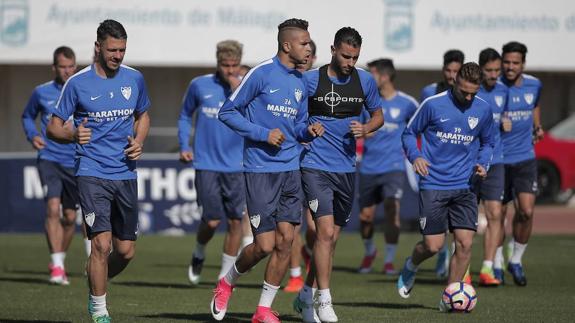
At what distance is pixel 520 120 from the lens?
15.0 m

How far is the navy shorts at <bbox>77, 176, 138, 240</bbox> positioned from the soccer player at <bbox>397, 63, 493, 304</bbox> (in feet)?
9.45

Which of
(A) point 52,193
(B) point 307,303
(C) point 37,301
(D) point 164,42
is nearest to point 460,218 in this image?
(B) point 307,303

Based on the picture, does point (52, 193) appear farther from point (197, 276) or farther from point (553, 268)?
point (553, 268)

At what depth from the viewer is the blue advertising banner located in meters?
23.0

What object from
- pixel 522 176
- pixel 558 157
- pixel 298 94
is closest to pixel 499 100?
pixel 522 176

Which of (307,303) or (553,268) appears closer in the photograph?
(307,303)

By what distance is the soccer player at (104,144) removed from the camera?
1027cm

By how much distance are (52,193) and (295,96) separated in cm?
544

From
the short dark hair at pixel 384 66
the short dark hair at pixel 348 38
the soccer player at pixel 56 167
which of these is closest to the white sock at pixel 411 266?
the short dark hair at pixel 348 38

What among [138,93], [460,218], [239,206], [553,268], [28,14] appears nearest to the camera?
[138,93]

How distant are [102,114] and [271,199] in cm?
155

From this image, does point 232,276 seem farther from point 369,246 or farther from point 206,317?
point 369,246

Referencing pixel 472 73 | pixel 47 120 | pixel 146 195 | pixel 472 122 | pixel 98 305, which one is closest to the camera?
pixel 98 305

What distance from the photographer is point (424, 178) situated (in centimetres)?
1234
